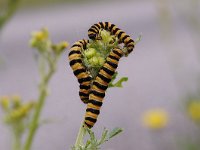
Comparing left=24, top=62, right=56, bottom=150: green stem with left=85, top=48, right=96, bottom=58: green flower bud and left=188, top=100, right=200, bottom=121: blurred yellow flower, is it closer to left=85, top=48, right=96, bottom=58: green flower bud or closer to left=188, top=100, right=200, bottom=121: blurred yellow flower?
left=85, top=48, right=96, bottom=58: green flower bud

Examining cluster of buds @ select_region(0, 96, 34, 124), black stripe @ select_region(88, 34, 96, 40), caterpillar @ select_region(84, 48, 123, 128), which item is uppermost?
cluster of buds @ select_region(0, 96, 34, 124)

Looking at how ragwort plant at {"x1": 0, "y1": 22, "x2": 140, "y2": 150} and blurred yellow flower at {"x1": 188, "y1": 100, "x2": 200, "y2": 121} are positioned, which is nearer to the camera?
ragwort plant at {"x1": 0, "y1": 22, "x2": 140, "y2": 150}

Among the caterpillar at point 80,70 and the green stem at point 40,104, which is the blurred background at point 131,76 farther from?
the caterpillar at point 80,70

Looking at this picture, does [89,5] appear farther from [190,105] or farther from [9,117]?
[9,117]

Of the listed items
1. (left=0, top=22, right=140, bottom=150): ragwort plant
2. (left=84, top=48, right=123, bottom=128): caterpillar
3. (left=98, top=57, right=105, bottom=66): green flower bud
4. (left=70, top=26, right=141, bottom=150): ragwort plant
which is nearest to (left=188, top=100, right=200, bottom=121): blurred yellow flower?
(left=0, top=22, right=140, bottom=150): ragwort plant

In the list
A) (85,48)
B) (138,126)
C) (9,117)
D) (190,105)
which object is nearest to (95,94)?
(85,48)

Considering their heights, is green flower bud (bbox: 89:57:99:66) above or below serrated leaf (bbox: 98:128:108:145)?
above

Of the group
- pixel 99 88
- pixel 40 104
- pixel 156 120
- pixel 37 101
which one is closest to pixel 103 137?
pixel 99 88
